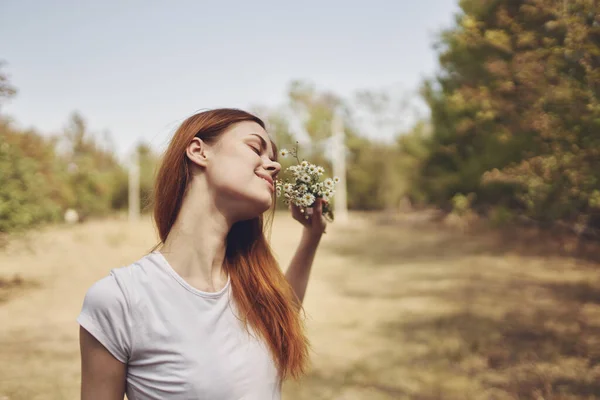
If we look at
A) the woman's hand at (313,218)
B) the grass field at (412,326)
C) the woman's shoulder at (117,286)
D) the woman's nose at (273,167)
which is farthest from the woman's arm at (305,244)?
the grass field at (412,326)

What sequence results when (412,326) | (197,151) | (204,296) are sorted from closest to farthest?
(204,296) < (197,151) < (412,326)

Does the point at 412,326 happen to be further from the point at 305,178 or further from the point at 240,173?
the point at 240,173

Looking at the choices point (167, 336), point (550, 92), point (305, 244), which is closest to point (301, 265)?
point (305, 244)

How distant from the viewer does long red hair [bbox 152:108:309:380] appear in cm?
148

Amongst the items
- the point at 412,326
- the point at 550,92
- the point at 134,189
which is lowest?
the point at 134,189

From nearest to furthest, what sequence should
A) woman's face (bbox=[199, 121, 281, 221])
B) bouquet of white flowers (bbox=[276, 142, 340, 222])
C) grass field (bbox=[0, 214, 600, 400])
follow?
woman's face (bbox=[199, 121, 281, 221])
bouquet of white flowers (bbox=[276, 142, 340, 222])
grass field (bbox=[0, 214, 600, 400])

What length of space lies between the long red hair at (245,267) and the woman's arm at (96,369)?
37 centimetres

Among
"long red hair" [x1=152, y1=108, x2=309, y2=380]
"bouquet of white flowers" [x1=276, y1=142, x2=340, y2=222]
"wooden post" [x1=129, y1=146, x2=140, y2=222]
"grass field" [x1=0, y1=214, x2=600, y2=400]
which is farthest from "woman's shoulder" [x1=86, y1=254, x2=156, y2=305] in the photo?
"wooden post" [x1=129, y1=146, x2=140, y2=222]

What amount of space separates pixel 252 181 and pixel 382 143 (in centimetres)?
4140

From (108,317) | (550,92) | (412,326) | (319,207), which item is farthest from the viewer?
(412,326)

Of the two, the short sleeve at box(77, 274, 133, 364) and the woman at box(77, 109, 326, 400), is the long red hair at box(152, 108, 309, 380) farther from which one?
the short sleeve at box(77, 274, 133, 364)

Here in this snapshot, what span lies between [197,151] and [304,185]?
1.57 ft

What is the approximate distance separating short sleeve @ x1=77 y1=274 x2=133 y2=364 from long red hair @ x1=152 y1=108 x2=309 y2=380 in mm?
344

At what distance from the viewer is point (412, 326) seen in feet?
25.9
